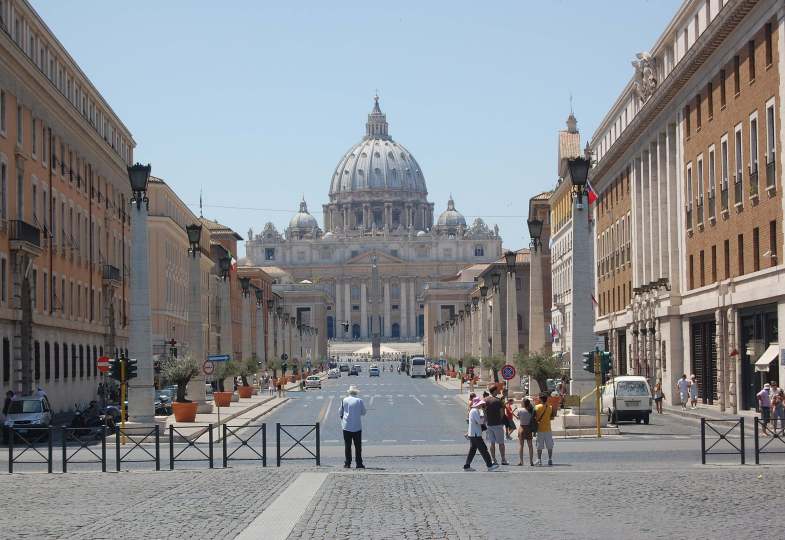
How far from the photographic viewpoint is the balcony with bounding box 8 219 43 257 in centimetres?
5156

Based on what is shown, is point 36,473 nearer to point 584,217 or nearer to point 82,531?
point 82,531

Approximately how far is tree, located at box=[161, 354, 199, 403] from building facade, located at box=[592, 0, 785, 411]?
18808 millimetres

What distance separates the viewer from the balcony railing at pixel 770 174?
45531 millimetres

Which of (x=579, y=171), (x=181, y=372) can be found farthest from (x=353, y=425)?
(x=181, y=372)

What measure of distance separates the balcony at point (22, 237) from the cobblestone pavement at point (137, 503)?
2357 centimetres

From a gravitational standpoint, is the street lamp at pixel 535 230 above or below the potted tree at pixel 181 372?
above

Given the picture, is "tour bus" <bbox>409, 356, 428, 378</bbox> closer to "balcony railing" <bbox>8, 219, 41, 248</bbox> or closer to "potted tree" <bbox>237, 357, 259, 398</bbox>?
"potted tree" <bbox>237, 357, 259, 398</bbox>

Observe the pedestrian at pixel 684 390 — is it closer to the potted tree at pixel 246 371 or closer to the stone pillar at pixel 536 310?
the stone pillar at pixel 536 310

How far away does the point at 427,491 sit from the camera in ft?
79.9

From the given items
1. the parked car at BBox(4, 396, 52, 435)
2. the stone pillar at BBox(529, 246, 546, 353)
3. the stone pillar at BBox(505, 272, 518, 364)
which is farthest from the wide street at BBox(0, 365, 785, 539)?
the stone pillar at BBox(505, 272, 518, 364)

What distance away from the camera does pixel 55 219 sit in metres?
60.7

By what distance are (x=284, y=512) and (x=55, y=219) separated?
138 ft

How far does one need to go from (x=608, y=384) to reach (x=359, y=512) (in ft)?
106

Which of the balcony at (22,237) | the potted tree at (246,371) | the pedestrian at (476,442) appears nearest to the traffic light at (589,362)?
the pedestrian at (476,442)
